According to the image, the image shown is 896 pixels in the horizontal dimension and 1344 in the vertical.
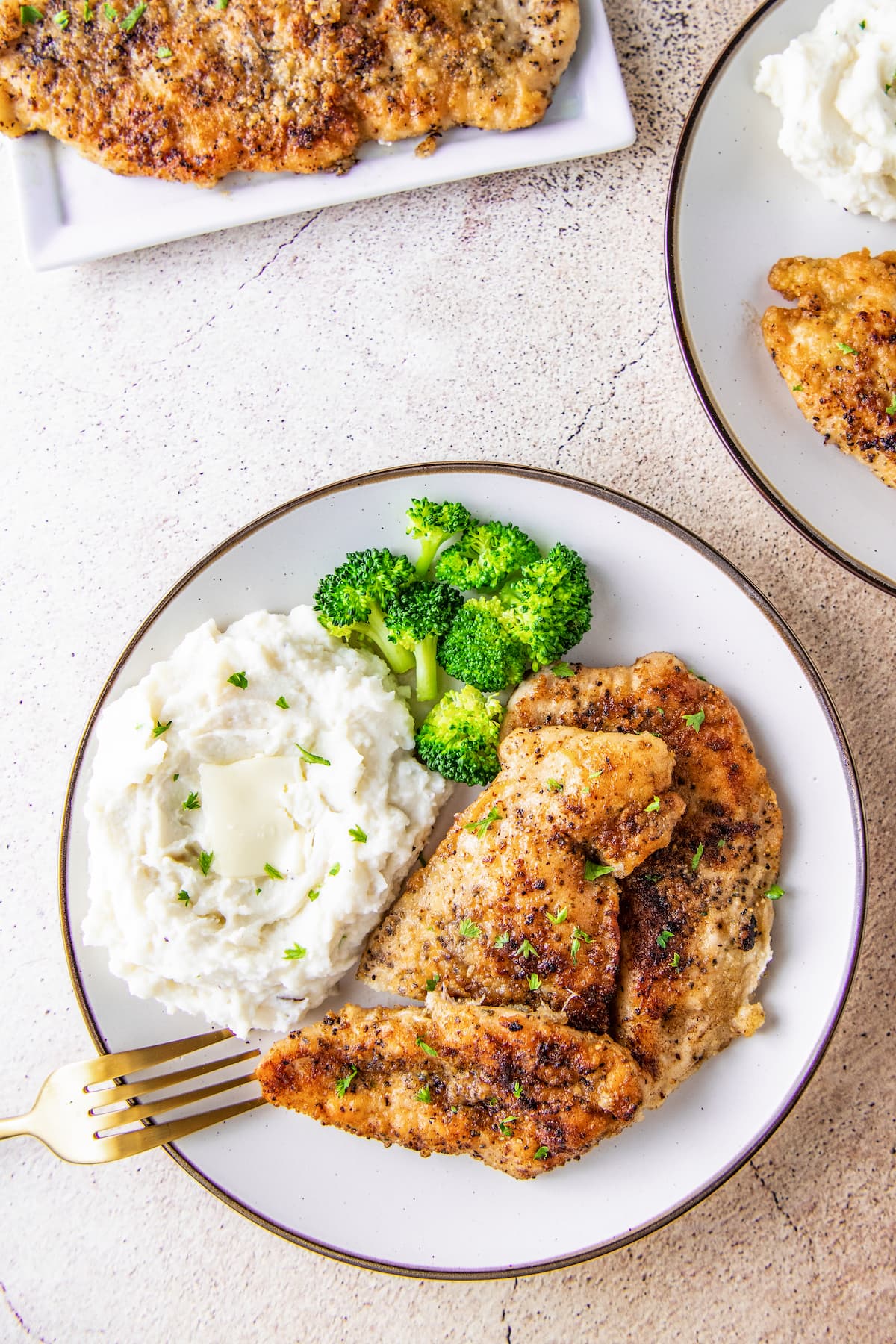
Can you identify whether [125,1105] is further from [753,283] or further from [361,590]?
[753,283]

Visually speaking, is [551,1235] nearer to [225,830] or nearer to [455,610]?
[225,830]

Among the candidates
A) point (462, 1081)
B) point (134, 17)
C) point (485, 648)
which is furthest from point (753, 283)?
point (462, 1081)

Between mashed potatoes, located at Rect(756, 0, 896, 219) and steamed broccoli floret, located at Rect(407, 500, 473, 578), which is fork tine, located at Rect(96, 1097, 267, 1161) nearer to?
steamed broccoli floret, located at Rect(407, 500, 473, 578)

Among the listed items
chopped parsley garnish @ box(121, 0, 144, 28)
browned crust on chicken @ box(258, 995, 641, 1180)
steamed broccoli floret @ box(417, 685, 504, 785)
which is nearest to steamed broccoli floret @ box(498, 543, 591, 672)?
steamed broccoli floret @ box(417, 685, 504, 785)

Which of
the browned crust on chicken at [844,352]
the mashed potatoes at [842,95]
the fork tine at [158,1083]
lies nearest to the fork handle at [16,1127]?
the fork tine at [158,1083]

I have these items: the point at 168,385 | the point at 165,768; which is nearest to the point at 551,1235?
the point at 165,768

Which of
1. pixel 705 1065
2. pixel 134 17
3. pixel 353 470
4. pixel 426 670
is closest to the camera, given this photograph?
pixel 705 1065
